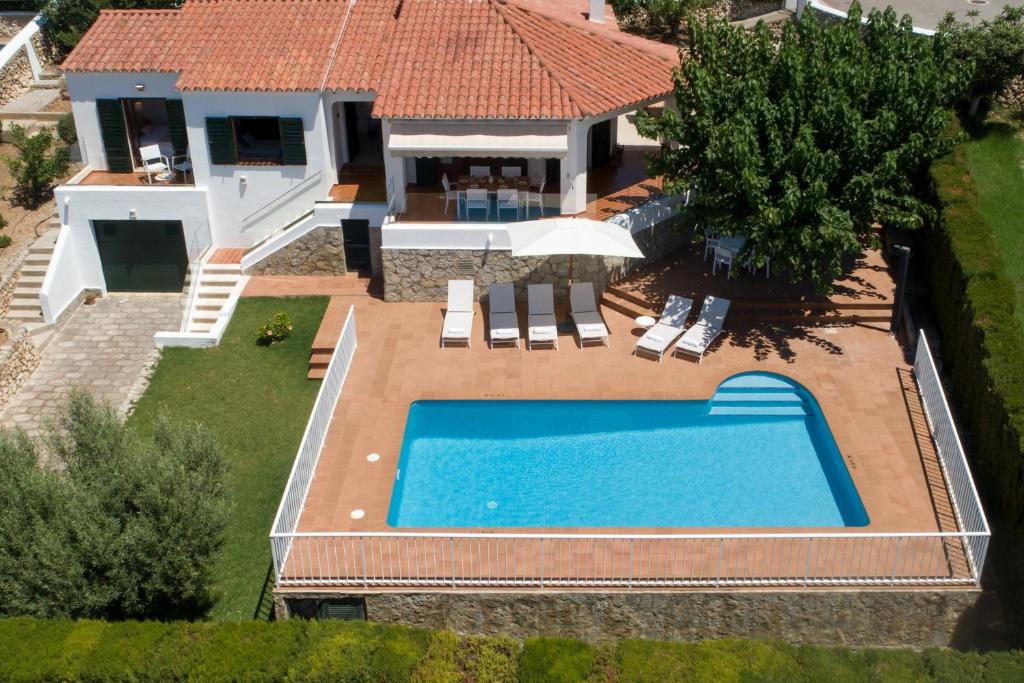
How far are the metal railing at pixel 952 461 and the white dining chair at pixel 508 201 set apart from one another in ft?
38.0

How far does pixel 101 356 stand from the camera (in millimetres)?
29719

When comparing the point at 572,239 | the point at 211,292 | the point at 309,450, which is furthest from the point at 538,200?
the point at 309,450

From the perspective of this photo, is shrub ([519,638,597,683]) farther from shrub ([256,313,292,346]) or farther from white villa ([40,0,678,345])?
shrub ([256,313,292,346])

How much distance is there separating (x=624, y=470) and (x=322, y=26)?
1872 cm

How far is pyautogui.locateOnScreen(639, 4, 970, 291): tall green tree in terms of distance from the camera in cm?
2470

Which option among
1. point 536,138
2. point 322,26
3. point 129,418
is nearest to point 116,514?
point 129,418

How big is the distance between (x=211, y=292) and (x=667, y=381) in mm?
14646

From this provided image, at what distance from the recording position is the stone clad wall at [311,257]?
3169 centimetres

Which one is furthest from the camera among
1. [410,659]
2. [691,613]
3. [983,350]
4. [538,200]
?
[538,200]

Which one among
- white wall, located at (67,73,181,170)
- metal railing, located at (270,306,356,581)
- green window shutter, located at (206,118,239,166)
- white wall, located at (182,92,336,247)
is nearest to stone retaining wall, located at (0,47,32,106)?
white wall, located at (67,73,181,170)

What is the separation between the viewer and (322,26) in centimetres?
3309

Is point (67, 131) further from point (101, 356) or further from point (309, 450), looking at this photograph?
point (309, 450)

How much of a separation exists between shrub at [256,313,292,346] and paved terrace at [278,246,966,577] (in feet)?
6.80

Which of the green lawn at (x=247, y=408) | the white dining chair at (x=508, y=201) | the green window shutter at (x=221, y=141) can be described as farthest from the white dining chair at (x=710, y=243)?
the green window shutter at (x=221, y=141)
